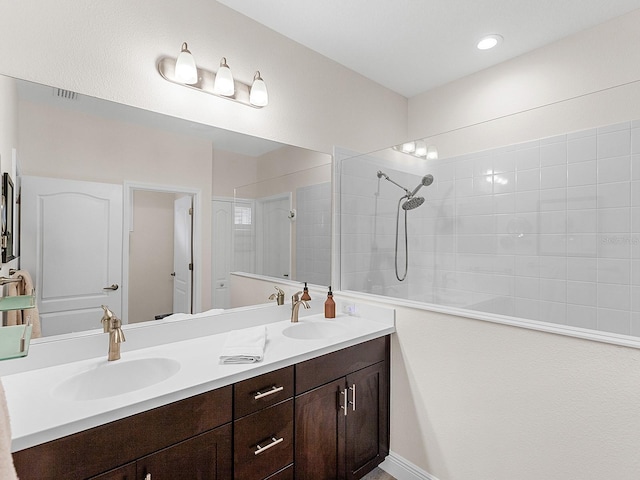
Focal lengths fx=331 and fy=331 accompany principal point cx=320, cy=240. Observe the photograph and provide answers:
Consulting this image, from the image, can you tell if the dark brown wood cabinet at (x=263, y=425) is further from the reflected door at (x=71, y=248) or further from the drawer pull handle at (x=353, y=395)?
the reflected door at (x=71, y=248)

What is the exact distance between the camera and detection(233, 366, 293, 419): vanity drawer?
4.12ft

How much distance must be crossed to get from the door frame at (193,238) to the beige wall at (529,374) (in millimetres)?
1155

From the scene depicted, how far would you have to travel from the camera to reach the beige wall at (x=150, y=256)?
1517 mm

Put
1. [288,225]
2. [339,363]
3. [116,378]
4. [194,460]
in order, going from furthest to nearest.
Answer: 1. [288,225]
2. [339,363]
3. [116,378]
4. [194,460]

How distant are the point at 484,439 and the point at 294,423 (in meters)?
0.92

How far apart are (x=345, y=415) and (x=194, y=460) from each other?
0.80 m

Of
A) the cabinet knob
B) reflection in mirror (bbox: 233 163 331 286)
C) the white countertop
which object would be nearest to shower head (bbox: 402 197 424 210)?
reflection in mirror (bbox: 233 163 331 286)

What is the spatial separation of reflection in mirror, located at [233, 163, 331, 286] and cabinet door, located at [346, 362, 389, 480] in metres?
0.73

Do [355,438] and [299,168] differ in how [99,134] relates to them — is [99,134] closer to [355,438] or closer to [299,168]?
[299,168]

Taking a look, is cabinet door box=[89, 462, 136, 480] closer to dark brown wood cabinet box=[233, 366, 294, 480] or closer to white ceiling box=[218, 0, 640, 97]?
→ dark brown wood cabinet box=[233, 366, 294, 480]

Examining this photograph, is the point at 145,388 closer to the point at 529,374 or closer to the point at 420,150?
the point at 529,374

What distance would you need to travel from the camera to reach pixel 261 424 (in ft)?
4.34

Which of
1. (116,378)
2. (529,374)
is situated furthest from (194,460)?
(529,374)

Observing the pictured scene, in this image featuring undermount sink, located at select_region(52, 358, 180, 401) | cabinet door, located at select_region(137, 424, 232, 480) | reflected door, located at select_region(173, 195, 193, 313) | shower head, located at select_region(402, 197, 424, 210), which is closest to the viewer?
cabinet door, located at select_region(137, 424, 232, 480)
